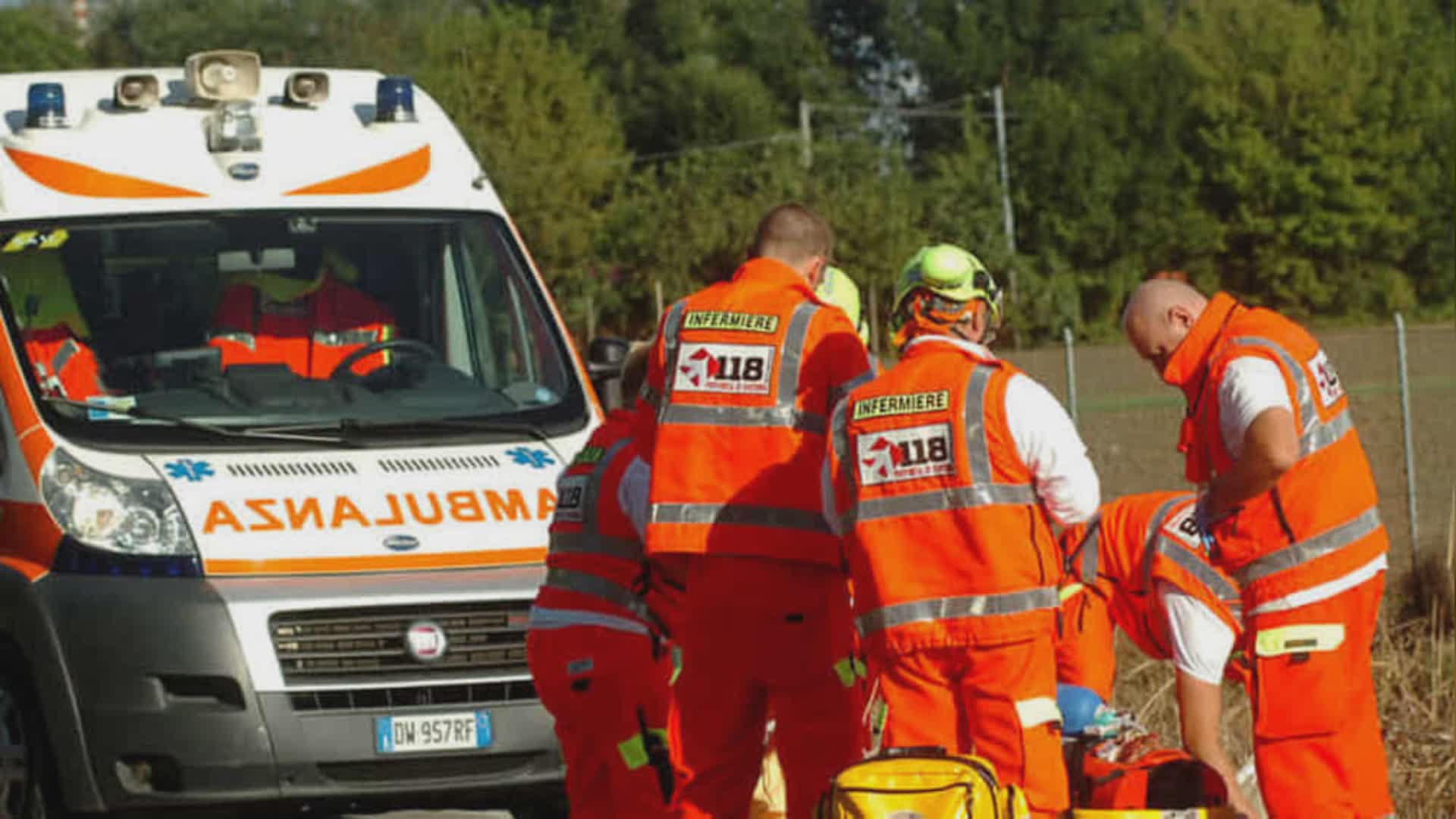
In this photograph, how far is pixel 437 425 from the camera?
28.1 ft

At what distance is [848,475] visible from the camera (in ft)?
20.3

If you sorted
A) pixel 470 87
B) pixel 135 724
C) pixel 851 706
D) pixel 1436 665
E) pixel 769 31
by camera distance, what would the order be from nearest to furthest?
pixel 851 706 < pixel 135 724 < pixel 1436 665 < pixel 470 87 < pixel 769 31

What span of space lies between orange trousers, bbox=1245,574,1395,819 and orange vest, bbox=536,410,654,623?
5.55 feet

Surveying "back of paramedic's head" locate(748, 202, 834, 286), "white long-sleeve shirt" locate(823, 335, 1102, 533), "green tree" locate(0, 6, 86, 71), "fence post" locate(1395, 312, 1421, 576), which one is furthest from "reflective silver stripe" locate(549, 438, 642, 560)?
"green tree" locate(0, 6, 86, 71)


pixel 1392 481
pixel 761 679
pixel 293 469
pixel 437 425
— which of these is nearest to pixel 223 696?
pixel 293 469

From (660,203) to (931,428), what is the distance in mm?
48793

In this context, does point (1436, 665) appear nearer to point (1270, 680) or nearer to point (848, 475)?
point (1270, 680)

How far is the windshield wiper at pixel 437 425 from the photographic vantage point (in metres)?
8.45

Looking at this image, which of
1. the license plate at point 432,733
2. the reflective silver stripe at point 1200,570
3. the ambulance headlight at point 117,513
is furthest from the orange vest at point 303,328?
the reflective silver stripe at point 1200,570

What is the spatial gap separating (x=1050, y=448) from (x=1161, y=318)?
1.12 m

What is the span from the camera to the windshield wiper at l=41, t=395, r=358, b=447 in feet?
27.2

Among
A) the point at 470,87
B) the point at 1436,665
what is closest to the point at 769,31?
the point at 470,87

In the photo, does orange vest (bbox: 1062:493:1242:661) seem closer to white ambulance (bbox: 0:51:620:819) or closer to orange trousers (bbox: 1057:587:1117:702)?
orange trousers (bbox: 1057:587:1117:702)

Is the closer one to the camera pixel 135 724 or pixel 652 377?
pixel 652 377
